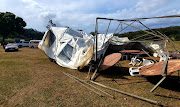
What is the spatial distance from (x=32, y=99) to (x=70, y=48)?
5506 mm

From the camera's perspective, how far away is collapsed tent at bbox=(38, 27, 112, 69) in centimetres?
791

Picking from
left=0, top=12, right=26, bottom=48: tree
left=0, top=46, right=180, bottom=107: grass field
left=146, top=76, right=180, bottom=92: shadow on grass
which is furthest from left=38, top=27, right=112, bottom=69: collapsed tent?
left=0, top=12, right=26, bottom=48: tree

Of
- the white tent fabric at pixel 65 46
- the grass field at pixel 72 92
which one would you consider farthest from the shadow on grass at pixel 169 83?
the white tent fabric at pixel 65 46

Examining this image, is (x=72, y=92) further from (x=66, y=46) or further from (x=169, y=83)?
(x=66, y=46)

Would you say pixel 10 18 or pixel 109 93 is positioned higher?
pixel 10 18

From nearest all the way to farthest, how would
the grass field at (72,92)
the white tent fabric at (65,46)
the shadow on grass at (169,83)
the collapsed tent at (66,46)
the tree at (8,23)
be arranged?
the grass field at (72,92) < the shadow on grass at (169,83) < the collapsed tent at (66,46) < the white tent fabric at (65,46) < the tree at (8,23)

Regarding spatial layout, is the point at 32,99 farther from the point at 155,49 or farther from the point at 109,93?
the point at 155,49

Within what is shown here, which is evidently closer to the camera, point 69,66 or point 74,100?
point 74,100

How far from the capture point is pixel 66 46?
9195 mm

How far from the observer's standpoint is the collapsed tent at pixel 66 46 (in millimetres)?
7909

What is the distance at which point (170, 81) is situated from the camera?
5.65 m

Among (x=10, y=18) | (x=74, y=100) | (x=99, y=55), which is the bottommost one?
(x=74, y=100)

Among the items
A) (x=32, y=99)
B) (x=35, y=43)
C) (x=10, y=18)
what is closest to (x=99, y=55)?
(x=32, y=99)

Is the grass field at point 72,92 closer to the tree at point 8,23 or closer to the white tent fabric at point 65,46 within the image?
the white tent fabric at point 65,46
